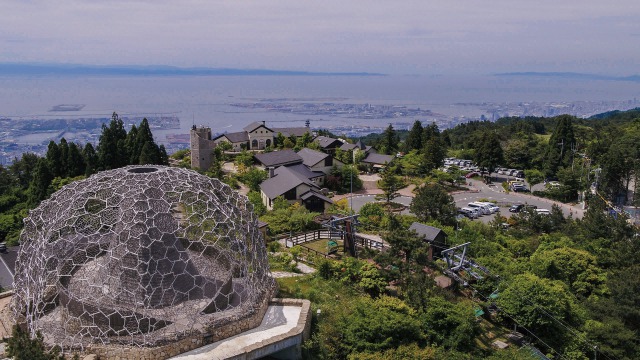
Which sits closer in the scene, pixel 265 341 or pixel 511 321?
pixel 265 341

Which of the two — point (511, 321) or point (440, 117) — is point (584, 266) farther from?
point (440, 117)

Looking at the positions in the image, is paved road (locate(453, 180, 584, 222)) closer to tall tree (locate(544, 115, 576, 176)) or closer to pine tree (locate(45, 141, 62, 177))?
tall tree (locate(544, 115, 576, 176))

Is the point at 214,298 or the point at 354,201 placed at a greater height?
the point at 214,298

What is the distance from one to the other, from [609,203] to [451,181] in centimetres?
1436

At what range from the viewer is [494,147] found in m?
51.8

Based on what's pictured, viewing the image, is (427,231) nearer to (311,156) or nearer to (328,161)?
(328,161)

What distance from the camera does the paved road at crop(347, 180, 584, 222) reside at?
41066 millimetres

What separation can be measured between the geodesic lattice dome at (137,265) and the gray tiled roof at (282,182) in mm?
16065

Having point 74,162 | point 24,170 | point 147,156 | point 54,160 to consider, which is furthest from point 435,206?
point 24,170

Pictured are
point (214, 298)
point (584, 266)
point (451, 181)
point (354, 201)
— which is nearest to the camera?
point (214, 298)

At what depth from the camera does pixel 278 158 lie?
148ft

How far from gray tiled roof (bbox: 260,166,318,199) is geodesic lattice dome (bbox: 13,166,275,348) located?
1606 centimetres

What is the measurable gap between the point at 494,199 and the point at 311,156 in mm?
17783

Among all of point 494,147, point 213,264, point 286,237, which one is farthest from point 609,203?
point 213,264
